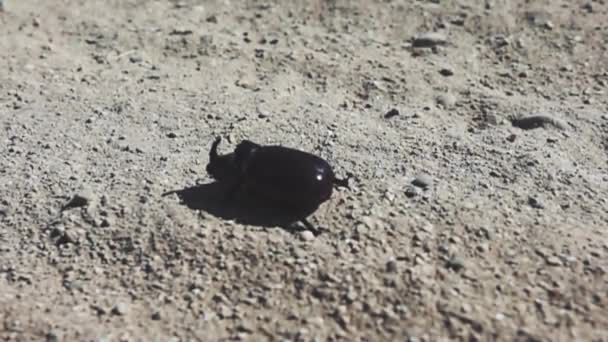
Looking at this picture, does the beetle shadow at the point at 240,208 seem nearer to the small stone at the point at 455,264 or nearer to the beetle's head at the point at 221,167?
the beetle's head at the point at 221,167

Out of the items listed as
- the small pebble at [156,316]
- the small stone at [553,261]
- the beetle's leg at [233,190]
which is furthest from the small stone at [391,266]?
the small pebble at [156,316]

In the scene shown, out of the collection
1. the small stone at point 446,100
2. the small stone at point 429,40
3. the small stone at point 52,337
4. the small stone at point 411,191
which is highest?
the small stone at point 429,40

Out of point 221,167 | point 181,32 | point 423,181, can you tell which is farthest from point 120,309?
point 181,32

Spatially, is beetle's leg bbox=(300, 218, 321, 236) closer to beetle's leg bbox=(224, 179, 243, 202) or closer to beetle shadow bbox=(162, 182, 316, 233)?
beetle shadow bbox=(162, 182, 316, 233)

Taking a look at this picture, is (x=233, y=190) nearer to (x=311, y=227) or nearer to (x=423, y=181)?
(x=311, y=227)

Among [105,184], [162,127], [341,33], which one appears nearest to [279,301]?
[105,184]

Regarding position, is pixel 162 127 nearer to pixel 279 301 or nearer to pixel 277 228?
pixel 277 228

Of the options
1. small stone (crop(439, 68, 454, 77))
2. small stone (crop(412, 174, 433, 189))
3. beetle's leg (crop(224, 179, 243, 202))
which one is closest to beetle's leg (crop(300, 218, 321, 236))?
beetle's leg (crop(224, 179, 243, 202))
